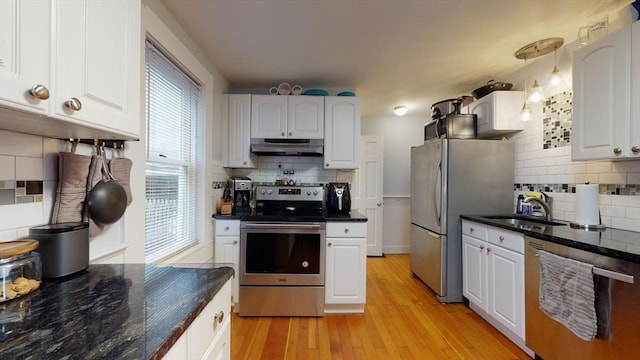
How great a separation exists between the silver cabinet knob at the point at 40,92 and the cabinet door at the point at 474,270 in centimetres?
280

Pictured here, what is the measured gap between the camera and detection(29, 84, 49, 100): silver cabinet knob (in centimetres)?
68

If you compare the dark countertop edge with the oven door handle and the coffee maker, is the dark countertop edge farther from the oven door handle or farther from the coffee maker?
the coffee maker

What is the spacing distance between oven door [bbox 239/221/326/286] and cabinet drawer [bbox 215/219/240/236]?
0.08m

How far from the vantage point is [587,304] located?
148 cm

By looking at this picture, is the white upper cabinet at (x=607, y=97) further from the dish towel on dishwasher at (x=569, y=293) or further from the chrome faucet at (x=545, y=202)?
the dish towel on dishwasher at (x=569, y=293)

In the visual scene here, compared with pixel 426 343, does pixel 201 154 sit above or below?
above

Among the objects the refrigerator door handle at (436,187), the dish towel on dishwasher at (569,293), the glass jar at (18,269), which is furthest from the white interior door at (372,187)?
the glass jar at (18,269)

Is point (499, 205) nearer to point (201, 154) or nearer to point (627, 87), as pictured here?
point (627, 87)

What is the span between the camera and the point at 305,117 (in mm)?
3006

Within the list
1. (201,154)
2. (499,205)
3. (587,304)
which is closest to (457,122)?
(499,205)

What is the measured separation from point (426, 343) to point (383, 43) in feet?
7.85

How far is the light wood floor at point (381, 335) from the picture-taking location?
204 centimetres

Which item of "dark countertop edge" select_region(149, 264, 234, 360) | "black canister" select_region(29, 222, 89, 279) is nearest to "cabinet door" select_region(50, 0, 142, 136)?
"black canister" select_region(29, 222, 89, 279)

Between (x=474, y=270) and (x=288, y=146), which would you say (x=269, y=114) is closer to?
(x=288, y=146)
